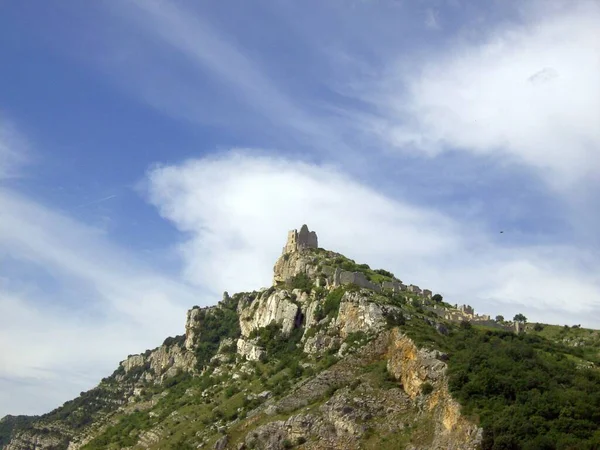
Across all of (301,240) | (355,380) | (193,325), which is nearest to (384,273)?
(301,240)

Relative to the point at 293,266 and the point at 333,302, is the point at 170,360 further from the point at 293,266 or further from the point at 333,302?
the point at 333,302

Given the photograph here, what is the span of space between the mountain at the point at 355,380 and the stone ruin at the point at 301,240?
33cm

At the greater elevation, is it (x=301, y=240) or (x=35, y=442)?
(x=301, y=240)

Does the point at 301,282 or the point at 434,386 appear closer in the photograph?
the point at 434,386

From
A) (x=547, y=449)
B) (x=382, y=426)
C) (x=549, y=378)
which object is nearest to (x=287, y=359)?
(x=382, y=426)

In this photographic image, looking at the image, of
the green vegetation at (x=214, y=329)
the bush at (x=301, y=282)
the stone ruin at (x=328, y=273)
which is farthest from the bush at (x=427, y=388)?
the green vegetation at (x=214, y=329)

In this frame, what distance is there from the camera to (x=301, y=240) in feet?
430

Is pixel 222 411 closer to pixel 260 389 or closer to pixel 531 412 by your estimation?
pixel 260 389

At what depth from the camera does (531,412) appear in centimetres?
4672

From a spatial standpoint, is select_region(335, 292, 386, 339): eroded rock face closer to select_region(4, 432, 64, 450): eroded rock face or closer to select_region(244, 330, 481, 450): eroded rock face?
select_region(244, 330, 481, 450): eroded rock face

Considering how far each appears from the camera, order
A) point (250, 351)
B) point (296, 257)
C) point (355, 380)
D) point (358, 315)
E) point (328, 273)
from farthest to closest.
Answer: point (296, 257), point (328, 273), point (250, 351), point (358, 315), point (355, 380)

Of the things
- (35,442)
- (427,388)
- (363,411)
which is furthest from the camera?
(35,442)

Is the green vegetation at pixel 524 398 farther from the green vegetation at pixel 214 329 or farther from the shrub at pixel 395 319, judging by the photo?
the green vegetation at pixel 214 329

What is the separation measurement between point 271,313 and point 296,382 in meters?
30.2
